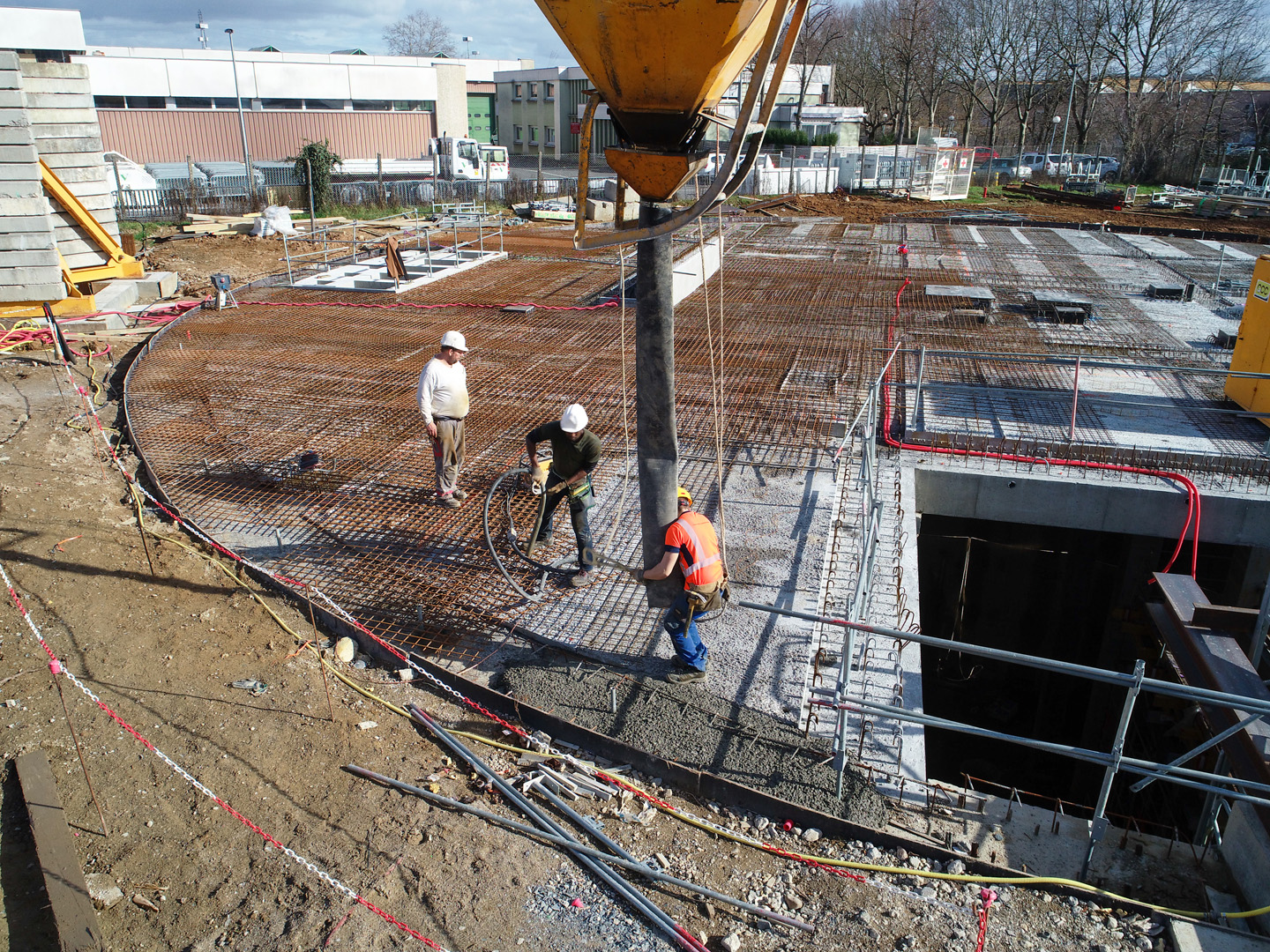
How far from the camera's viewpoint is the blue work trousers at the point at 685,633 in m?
5.02

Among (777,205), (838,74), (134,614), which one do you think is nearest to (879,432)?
(134,614)

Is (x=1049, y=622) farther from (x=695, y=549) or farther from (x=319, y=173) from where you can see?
(x=319, y=173)

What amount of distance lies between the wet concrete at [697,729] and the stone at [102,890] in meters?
2.13

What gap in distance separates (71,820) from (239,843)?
0.83 meters

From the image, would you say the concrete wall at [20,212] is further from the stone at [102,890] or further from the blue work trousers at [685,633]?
the blue work trousers at [685,633]

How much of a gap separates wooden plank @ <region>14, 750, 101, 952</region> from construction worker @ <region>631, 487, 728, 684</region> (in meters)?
2.99

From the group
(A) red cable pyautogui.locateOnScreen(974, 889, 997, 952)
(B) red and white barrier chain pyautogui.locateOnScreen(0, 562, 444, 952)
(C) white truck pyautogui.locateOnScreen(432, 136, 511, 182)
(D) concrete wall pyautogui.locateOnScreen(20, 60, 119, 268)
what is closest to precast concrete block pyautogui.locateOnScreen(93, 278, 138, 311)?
(D) concrete wall pyautogui.locateOnScreen(20, 60, 119, 268)

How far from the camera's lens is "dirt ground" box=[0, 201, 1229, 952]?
369 cm

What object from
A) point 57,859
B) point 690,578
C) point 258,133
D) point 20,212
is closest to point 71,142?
point 20,212

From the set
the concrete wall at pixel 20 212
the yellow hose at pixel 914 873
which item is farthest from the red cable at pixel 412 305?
the yellow hose at pixel 914 873

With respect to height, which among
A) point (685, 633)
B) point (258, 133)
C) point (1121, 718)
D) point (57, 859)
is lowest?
point (57, 859)

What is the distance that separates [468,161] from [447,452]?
3170 centimetres

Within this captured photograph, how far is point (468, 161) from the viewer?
117 ft

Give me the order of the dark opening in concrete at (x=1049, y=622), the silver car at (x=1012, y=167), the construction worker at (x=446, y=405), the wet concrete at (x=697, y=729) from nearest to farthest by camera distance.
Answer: the wet concrete at (x=697, y=729), the construction worker at (x=446, y=405), the dark opening in concrete at (x=1049, y=622), the silver car at (x=1012, y=167)
